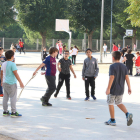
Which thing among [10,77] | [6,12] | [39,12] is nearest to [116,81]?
[10,77]

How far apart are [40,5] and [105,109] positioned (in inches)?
1652

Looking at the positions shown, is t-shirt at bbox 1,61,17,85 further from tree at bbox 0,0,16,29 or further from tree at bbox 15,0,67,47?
tree at bbox 0,0,16,29

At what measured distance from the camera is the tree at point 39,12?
4784 cm

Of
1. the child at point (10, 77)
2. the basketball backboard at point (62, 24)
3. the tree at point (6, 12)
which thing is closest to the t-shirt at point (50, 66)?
the child at point (10, 77)

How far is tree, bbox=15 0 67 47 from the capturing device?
47.8 m

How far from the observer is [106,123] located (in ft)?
20.1

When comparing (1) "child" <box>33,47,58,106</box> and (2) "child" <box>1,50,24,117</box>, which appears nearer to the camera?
(2) "child" <box>1,50,24,117</box>

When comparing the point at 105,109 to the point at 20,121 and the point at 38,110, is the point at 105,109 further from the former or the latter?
the point at 20,121

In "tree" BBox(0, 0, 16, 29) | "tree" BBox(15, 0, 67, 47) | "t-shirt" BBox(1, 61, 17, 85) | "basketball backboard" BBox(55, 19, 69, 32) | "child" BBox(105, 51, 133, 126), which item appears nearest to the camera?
"child" BBox(105, 51, 133, 126)

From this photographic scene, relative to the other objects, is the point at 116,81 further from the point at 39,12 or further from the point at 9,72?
the point at 39,12

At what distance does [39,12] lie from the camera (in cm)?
4803

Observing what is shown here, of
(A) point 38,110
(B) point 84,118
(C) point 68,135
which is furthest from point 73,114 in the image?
(C) point 68,135

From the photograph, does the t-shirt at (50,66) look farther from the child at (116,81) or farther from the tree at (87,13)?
the tree at (87,13)

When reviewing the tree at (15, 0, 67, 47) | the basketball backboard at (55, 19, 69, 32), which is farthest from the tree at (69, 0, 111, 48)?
the basketball backboard at (55, 19, 69, 32)
